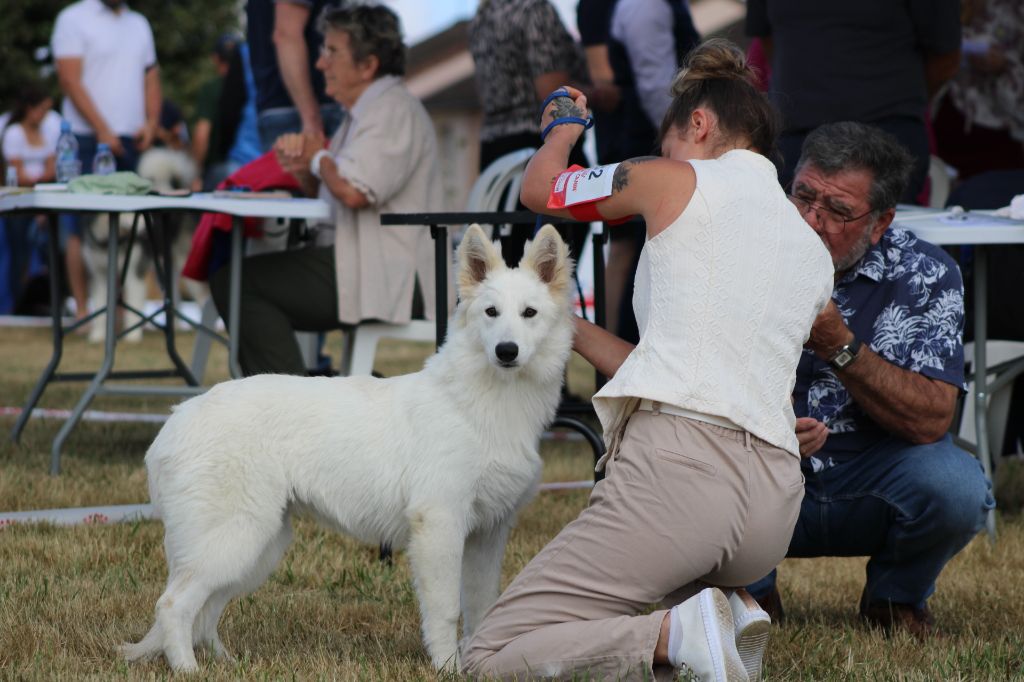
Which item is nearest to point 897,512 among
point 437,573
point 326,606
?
point 437,573

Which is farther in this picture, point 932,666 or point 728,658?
point 932,666

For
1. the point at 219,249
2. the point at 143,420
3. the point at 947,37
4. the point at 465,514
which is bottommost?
the point at 143,420

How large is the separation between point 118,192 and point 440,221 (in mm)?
1907

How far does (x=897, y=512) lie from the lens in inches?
131

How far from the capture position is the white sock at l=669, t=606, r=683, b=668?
2.57 metres

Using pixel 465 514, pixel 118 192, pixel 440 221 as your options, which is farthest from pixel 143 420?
pixel 465 514

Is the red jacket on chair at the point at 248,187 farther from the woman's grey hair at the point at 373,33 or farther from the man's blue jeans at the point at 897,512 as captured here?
the man's blue jeans at the point at 897,512

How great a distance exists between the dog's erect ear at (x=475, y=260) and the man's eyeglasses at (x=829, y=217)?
0.82 metres

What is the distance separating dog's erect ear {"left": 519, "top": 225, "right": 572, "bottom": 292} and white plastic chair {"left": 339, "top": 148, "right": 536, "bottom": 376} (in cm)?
187

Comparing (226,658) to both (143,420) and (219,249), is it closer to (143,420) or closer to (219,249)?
(219,249)

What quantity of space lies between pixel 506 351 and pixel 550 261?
27cm

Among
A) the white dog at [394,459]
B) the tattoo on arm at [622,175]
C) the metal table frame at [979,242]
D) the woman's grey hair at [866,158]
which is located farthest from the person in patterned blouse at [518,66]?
the tattoo on arm at [622,175]

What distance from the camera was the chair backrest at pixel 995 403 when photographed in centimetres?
501

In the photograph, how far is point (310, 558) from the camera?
13.4 ft
